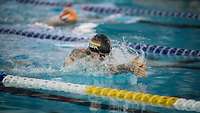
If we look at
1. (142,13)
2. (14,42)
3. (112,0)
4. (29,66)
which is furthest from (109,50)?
(112,0)

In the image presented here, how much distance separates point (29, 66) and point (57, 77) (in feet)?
1.94

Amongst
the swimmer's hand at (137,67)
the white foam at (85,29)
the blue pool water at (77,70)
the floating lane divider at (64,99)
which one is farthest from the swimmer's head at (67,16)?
the floating lane divider at (64,99)

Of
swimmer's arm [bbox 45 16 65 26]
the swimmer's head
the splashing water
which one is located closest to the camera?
the splashing water

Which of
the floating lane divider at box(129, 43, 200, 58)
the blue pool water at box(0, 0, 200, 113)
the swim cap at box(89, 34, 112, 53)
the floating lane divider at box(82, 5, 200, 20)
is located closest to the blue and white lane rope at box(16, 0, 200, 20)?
the floating lane divider at box(82, 5, 200, 20)

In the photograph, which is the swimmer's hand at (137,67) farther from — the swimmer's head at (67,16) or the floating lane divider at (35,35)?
the swimmer's head at (67,16)

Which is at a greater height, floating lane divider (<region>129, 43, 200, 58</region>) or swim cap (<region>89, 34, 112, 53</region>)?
swim cap (<region>89, 34, 112, 53</region>)

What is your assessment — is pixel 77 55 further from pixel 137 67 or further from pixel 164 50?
pixel 164 50

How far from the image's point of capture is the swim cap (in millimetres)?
5453

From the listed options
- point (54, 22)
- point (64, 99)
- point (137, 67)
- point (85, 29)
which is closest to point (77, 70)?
point (137, 67)

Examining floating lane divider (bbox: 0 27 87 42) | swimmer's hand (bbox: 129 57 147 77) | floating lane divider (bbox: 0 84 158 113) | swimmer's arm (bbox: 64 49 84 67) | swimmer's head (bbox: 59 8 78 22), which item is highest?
swimmer's head (bbox: 59 8 78 22)

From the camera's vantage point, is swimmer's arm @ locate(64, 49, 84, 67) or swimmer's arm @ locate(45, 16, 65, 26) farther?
swimmer's arm @ locate(45, 16, 65, 26)

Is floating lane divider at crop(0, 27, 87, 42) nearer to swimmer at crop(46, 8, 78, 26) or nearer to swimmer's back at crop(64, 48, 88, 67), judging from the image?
swimmer at crop(46, 8, 78, 26)

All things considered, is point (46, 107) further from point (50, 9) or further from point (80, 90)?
point (50, 9)

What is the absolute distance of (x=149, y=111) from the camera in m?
4.43
